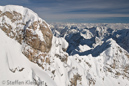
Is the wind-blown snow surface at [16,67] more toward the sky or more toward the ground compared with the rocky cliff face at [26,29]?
more toward the ground

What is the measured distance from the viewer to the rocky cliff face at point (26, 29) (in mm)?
32062

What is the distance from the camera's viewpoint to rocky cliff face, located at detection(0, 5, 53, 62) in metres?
32.1

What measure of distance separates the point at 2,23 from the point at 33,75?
18298mm

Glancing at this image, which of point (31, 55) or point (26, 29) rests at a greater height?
point (26, 29)

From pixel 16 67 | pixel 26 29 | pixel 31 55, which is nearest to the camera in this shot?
pixel 16 67

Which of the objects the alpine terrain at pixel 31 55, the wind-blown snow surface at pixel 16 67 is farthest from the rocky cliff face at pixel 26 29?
the wind-blown snow surface at pixel 16 67

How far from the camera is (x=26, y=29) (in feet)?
107

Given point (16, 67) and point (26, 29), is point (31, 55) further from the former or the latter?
point (26, 29)

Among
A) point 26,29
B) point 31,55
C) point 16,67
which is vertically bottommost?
point 16,67

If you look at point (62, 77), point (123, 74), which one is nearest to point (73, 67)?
point (62, 77)

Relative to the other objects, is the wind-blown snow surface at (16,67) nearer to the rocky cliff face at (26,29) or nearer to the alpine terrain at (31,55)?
the alpine terrain at (31,55)

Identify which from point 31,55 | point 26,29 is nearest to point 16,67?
point 31,55

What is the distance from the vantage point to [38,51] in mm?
33719

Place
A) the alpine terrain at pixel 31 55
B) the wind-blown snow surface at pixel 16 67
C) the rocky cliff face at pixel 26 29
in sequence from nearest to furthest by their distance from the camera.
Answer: the wind-blown snow surface at pixel 16 67 → the alpine terrain at pixel 31 55 → the rocky cliff face at pixel 26 29
